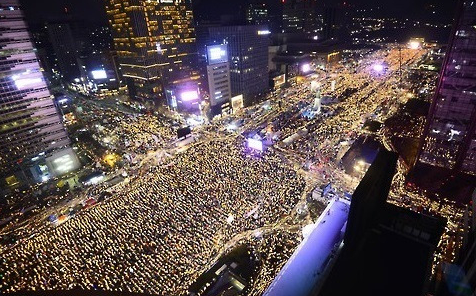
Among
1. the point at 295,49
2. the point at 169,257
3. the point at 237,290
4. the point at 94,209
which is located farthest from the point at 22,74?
the point at 295,49

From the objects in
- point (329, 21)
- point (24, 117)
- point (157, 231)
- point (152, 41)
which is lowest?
point (157, 231)

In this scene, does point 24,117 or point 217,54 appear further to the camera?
point 217,54

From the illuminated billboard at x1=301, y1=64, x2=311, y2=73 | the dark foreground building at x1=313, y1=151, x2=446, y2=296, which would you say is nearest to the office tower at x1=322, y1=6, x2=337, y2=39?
the illuminated billboard at x1=301, y1=64, x2=311, y2=73

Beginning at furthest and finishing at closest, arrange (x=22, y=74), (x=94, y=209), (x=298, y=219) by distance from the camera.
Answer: (x=22, y=74) < (x=94, y=209) < (x=298, y=219)

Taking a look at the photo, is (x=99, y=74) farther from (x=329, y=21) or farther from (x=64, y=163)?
(x=329, y=21)

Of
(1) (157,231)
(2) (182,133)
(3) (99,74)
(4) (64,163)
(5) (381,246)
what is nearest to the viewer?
(5) (381,246)

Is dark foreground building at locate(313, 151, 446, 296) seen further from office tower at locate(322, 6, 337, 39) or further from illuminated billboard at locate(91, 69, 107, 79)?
office tower at locate(322, 6, 337, 39)

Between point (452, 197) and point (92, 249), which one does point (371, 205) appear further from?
point (92, 249)

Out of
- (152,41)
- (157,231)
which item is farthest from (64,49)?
(157,231)
